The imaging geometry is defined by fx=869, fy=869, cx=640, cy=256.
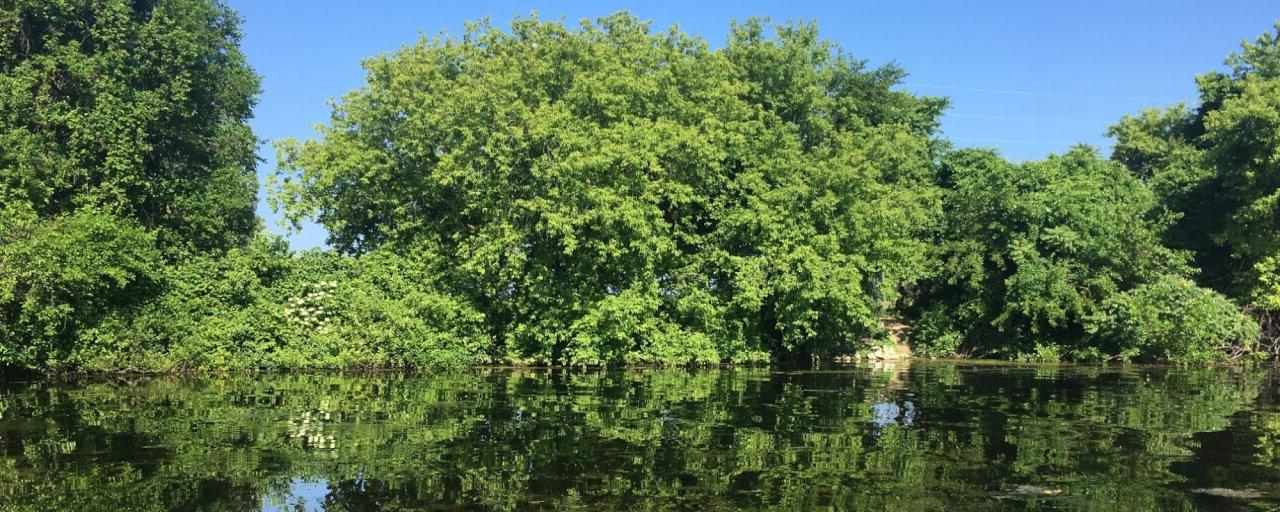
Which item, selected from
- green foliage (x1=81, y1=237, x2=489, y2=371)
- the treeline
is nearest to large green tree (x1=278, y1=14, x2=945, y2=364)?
the treeline

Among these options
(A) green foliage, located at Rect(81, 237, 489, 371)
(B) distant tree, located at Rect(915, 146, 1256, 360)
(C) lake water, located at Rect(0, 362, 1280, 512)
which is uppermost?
(B) distant tree, located at Rect(915, 146, 1256, 360)

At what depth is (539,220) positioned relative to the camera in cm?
2864

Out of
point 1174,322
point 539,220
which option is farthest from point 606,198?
point 1174,322

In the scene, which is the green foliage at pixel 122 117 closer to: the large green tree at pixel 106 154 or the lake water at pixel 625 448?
the large green tree at pixel 106 154

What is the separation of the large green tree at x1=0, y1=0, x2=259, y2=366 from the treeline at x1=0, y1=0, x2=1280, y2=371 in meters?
0.11

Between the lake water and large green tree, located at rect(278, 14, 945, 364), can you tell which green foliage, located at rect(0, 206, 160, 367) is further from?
large green tree, located at rect(278, 14, 945, 364)

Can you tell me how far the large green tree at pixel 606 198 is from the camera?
28.8 meters

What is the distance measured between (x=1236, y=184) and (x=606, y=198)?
28.9m

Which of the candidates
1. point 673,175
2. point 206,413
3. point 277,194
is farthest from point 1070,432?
point 277,194

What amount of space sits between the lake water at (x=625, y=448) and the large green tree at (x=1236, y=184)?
18293 mm

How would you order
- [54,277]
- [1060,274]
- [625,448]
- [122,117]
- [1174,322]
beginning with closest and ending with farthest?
[625,448] → [54,277] → [122,117] → [1174,322] → [1060,274]

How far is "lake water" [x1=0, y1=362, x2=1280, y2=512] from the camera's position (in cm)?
919

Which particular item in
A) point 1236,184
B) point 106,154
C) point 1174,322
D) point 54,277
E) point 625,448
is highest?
point 1236,184

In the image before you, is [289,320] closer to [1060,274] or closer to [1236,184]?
[1060,274]
